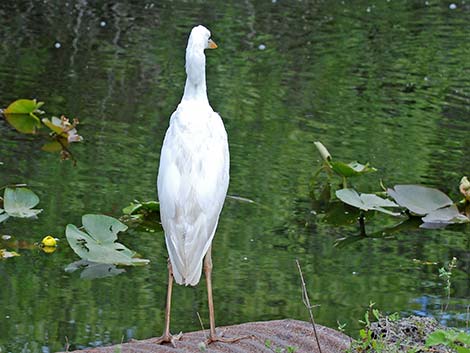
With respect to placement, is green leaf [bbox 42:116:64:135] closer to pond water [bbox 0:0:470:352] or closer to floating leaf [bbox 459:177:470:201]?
pond water [bbox 0:0:470:352]

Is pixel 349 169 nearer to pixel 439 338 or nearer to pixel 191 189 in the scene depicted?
pixel 191 189

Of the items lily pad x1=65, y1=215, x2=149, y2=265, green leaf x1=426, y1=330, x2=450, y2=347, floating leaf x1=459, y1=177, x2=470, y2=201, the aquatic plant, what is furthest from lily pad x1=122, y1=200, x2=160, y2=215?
green leaf x1=426, y1=330, x2=450, y2=347

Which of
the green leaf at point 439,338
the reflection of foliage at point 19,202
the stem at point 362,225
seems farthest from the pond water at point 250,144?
the green leaf at point 439,338

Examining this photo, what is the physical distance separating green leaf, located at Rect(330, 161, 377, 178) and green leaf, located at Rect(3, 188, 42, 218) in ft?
6.38

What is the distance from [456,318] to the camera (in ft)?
18.1

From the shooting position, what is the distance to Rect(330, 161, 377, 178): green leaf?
6.93 meters

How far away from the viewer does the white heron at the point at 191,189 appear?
4.16m

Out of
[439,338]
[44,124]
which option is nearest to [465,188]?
[44,124]

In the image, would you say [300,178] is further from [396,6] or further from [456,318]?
[396,6]

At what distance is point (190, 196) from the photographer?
4.16 meters

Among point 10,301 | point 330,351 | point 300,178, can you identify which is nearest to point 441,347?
point 330,351

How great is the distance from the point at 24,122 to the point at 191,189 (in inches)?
171

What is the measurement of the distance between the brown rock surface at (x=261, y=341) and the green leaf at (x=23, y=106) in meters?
4.09

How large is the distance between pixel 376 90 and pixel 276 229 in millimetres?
3539
